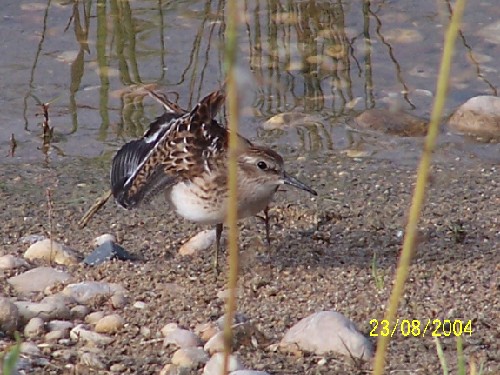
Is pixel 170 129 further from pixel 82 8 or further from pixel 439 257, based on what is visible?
pixel 82 8

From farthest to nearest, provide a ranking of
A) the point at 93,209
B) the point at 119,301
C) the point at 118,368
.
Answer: the point at 93,209, the point at 119,301, the point at 118,368

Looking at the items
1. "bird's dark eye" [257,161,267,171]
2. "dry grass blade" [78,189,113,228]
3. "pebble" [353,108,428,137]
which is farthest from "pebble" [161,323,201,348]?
"pebble" [353,108,428,137]

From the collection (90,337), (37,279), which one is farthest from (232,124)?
(37,279)

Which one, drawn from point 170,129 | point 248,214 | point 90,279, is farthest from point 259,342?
point 170,129

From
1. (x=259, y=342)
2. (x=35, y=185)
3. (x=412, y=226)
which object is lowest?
(x=35, y=185)

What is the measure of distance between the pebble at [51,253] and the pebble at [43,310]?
89 centimetres

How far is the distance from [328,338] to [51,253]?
1785 millimetres

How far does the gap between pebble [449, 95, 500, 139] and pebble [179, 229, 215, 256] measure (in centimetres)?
224

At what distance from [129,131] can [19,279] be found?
256 cm

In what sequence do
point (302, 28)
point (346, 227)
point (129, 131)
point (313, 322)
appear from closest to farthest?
point (313, 322)
point (346, 227)
point (129, 131)
point (302, 28)

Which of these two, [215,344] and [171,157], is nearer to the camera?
[215,344]

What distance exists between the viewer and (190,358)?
13.0 ft

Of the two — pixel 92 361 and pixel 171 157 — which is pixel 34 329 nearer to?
pixel 92 361

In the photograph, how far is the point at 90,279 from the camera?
503 centimetres
